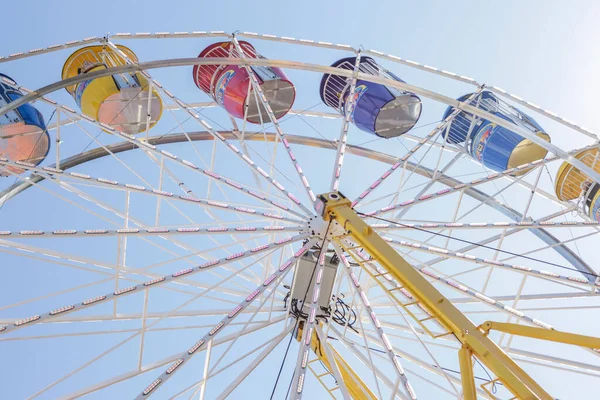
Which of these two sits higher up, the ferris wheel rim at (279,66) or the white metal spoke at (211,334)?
the ferris wheel rim at (279,66)

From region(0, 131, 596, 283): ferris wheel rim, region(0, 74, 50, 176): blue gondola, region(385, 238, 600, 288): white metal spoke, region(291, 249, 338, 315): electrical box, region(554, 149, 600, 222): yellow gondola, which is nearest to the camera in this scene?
region(385, 238, 600, 288): white metal spoke

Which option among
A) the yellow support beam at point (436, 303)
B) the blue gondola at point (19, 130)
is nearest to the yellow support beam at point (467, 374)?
the yellow support beam at point (436, 303)

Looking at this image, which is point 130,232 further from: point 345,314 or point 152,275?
point 345,314

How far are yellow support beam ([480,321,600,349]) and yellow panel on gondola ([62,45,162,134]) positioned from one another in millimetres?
9931

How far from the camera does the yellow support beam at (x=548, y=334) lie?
25.8ft

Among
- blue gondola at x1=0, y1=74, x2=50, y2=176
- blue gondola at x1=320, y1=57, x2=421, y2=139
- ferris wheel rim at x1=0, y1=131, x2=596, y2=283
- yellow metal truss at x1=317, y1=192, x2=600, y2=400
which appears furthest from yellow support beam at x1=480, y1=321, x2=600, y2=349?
blue gondola at x1=0, y1=74, x2=50, y2=176

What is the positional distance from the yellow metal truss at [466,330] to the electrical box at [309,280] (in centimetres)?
215

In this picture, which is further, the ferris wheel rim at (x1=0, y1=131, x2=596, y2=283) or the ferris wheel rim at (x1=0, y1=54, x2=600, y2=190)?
the ferris wheel rim at (x1=0, y1=131, x2=596, y2=283)

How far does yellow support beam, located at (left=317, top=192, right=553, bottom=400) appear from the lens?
719 centimetres

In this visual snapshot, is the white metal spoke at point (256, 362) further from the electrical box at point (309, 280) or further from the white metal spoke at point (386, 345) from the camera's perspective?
the white metal spoke at point (386, 345)

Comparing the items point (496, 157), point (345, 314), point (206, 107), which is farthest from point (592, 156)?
point (206, 107)

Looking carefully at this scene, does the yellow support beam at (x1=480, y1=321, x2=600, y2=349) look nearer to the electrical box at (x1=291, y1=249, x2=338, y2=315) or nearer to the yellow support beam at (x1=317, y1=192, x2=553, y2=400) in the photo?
the yellow support beam at (x1=317, y1=192, x2=553, y2=400)

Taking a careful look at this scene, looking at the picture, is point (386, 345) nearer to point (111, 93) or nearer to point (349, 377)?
point (349, 377)

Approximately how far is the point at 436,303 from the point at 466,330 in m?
0.63
